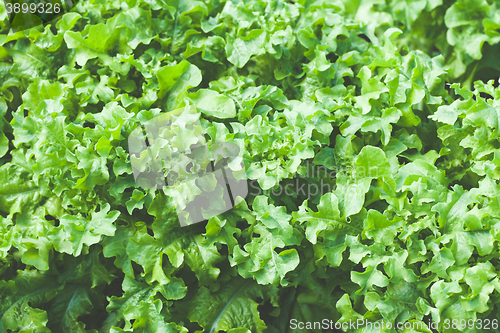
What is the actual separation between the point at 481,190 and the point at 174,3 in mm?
A: 1524

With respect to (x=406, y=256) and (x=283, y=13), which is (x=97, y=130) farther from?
(x=406, y=256)

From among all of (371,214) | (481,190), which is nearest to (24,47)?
(371,214)

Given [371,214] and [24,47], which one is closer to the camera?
[371,214]

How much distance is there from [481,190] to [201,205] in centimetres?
104

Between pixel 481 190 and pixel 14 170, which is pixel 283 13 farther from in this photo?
pixel 14 170

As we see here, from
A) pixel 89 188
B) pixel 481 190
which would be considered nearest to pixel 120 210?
pixel 89 188

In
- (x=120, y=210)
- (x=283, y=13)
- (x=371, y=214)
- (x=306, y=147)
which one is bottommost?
(x=120, y=210)

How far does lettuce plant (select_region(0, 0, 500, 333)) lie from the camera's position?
1595mm

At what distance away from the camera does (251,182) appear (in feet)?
5.71

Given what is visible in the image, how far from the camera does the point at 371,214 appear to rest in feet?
5.23

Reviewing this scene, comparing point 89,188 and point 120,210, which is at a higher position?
point 89,188

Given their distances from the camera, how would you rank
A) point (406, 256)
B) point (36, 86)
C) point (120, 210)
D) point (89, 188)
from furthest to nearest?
point (36, 86), point (120, 210), point (89, 188), point (406, 256)

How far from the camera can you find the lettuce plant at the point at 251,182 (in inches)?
62.8

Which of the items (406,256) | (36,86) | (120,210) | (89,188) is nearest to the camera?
(406,256)
